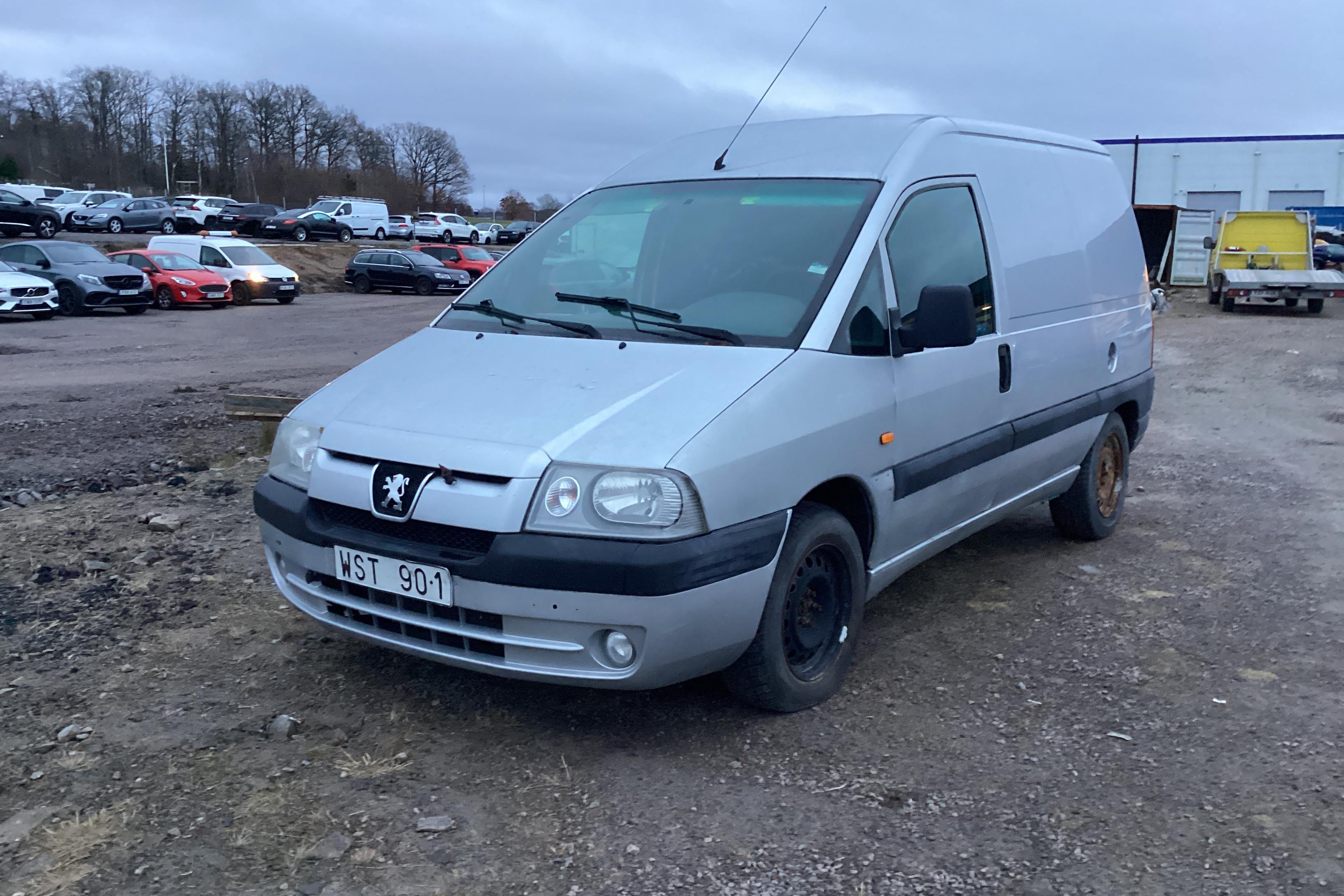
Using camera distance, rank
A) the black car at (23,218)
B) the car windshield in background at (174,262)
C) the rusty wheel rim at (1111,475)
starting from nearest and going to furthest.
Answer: the rusty wheel rim at (1111,475)
the car windshield in background at (174,262)
the black car at (23,218)

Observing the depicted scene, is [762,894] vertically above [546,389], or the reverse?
[546,389]

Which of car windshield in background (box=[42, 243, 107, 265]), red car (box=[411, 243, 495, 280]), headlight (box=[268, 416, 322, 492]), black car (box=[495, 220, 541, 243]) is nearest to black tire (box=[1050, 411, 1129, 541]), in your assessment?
headlight (box=[268, 416, 322, 492])

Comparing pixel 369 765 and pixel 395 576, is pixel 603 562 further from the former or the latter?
pixel 369 765

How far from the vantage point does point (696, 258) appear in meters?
4.22

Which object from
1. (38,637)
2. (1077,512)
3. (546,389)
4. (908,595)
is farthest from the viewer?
(1077,512)

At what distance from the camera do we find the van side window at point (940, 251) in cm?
420

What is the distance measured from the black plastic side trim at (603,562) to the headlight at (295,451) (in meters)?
0.62

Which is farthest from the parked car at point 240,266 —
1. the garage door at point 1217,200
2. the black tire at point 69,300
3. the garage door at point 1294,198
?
the garage door at point 1294,198

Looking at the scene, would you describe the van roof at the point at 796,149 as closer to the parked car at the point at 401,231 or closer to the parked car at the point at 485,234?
the parked car at the point at 401,231

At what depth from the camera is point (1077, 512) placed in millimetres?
5926

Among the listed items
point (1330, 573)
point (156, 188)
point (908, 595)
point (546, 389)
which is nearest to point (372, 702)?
point (546, 389)

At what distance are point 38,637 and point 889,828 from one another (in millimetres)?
3394

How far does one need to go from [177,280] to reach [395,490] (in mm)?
25697

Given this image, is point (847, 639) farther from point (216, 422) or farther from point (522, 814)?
point (216, 422)
